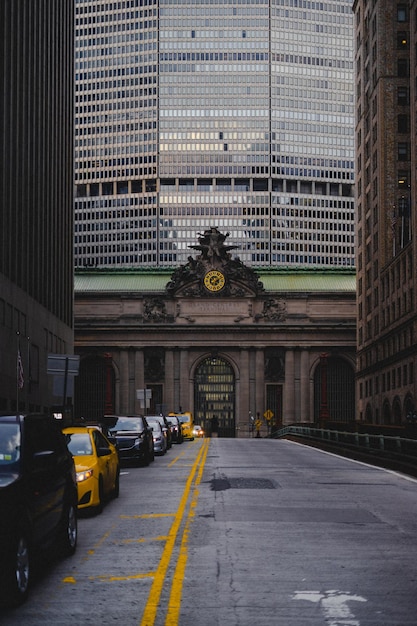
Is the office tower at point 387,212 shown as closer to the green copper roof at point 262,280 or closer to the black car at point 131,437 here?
the green copper roof at point 262,280

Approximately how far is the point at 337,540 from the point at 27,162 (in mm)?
54238

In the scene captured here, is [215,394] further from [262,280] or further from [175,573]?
[175,573]

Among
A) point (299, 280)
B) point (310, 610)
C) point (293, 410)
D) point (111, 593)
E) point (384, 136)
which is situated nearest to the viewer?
point (310, 610)

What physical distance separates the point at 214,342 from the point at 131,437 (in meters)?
85.6

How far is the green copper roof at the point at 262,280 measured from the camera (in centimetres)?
12212

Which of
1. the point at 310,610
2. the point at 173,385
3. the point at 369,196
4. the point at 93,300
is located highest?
the point at 369,196

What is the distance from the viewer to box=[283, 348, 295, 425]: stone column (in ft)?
382

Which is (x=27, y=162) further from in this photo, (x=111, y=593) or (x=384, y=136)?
(x=111, y=593)

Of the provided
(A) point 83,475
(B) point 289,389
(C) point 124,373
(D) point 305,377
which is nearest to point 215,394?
(B) point 289,389

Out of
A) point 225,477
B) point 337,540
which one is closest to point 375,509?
point 337,540

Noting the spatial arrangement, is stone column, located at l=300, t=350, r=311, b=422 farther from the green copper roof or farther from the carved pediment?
the carved pediment

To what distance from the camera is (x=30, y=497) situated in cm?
1110

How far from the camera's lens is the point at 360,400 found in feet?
360

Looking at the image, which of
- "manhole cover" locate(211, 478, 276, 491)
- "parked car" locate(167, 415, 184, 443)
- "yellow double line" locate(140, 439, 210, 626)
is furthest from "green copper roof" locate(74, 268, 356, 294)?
"yellow double line" locate(140, 439, 210, 626)
